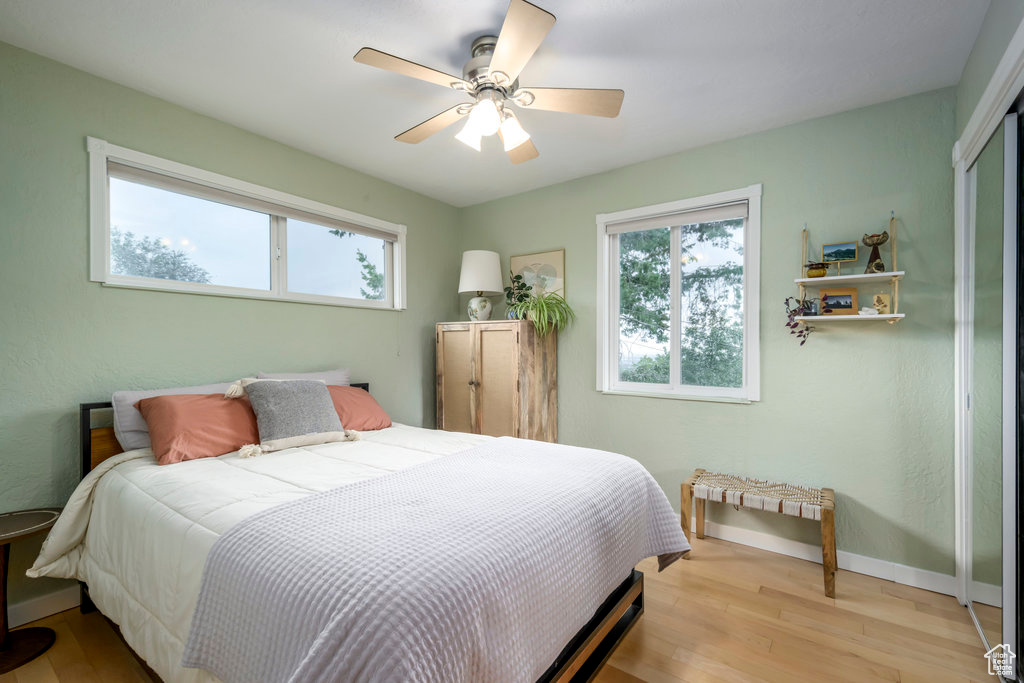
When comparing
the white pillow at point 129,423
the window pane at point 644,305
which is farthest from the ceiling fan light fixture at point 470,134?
the white pillow at point 129,423

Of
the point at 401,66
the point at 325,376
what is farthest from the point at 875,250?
the point at 325,376

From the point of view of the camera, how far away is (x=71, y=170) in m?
2.15

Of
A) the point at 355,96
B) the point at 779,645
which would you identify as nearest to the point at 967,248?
the point at 779,645

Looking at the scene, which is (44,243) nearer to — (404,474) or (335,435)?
(335,435)

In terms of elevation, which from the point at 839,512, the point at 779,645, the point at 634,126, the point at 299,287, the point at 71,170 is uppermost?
the point at 634,126

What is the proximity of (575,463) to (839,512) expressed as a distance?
177 cm

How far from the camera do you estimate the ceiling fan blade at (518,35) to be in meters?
1.45

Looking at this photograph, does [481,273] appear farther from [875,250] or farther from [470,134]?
[875,250]

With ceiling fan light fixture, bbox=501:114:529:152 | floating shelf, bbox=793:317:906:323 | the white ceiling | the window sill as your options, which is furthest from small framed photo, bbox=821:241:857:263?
ceiling fan light fixture, bbox=501:114:529:152

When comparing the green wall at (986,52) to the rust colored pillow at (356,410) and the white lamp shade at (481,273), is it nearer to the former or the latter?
the white lamp shade at (481,273)

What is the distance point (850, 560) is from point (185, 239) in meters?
4.18

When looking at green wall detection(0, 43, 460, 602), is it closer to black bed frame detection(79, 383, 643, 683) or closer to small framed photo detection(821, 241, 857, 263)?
black bed frame detection(79, 383, 643, 683)

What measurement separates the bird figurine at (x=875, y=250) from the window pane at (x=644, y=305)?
1.12 m

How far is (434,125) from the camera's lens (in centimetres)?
222
